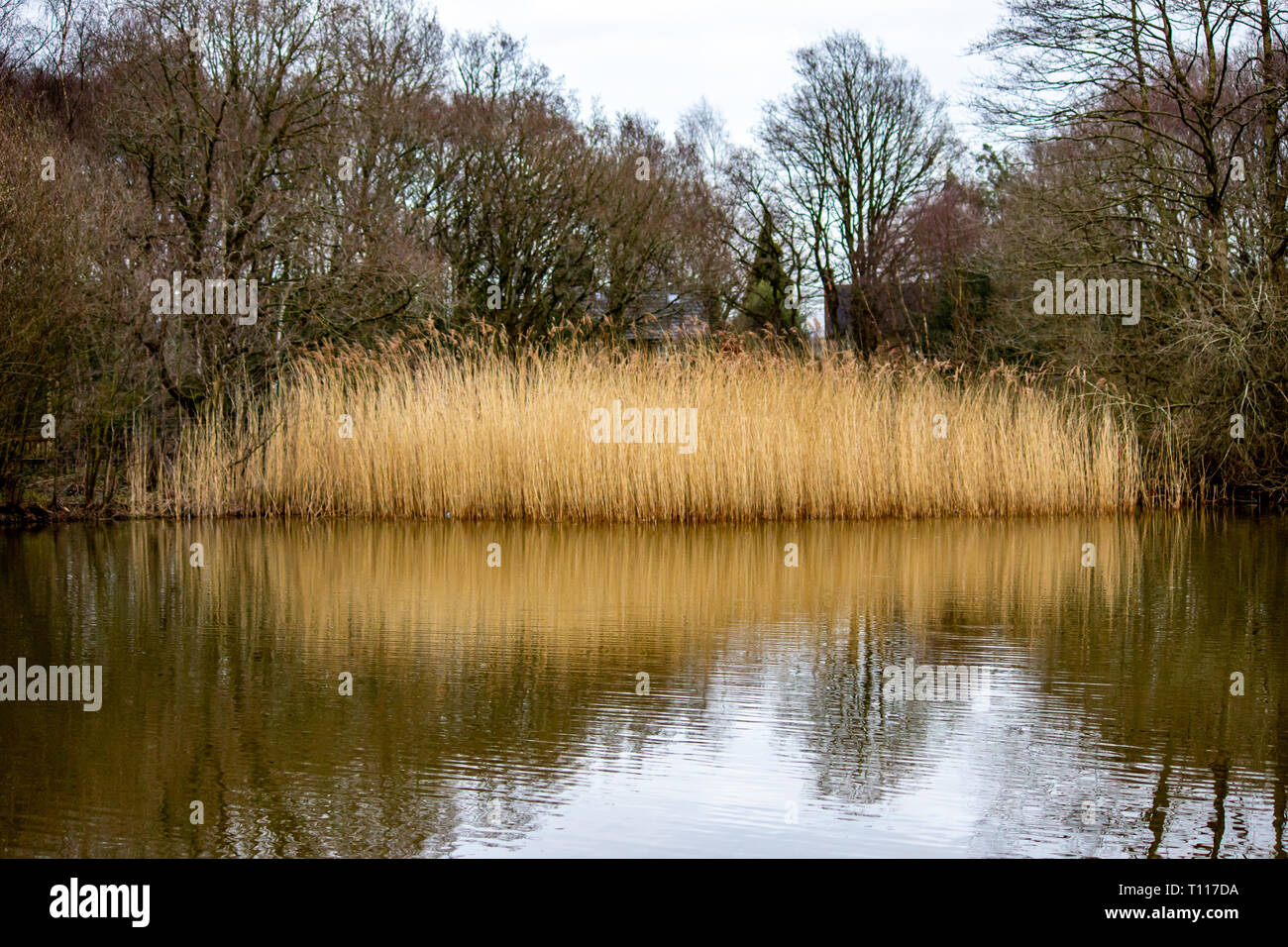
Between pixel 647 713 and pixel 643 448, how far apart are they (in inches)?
282

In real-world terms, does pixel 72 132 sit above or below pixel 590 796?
above

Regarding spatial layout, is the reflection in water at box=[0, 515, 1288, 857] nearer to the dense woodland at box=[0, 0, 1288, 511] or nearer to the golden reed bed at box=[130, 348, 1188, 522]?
the golden reed bed at box=[130, 348, 1188, 522]

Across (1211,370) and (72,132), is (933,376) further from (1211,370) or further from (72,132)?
(72,132)

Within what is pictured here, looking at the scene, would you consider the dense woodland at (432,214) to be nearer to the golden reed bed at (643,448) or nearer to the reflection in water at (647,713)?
the golden reed bed at (643,448)

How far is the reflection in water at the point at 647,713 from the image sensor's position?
121 inches

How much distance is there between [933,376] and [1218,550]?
Result: 4090 mm

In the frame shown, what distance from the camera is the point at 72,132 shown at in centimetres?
2086

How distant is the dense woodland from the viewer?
12.6 metres

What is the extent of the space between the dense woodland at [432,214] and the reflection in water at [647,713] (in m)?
5.19

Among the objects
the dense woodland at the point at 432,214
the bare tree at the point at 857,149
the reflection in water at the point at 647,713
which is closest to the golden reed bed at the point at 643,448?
the dense woodland at the point at 432,214

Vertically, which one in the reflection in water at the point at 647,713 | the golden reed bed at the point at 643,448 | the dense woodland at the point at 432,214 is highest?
the dense woodland at the point at 432,214

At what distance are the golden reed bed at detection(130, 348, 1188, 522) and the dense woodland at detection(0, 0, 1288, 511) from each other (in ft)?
2.21

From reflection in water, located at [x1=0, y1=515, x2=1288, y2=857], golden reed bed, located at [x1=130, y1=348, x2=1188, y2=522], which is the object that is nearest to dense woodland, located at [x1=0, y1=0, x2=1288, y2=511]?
golden reed bed, located at [x1=130, y1=348, x2=1188, y2=522]

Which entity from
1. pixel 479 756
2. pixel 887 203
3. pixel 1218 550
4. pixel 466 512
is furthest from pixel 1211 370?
pixel 887 203
